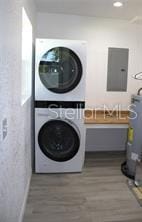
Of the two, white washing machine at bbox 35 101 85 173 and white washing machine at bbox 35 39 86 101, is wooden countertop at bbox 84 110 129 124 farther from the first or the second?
white washing machine at bbox 35 39 86 101

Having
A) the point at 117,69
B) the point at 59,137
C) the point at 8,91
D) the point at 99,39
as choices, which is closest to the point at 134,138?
the point at 59,137

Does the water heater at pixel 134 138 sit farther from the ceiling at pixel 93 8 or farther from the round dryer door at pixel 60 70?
the ceiling at pixel 93 8

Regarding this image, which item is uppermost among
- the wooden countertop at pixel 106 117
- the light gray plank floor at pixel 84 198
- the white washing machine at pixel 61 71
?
the white washing machine at pixel 61 71

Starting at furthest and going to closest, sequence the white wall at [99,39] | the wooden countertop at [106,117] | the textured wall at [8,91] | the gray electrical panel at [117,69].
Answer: the gray electrical panel at [117,69]
the white wall at [99,39]
the wooden countertop at [106,117]
the textured wall at [8,91]

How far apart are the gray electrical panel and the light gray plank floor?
1.44 meters

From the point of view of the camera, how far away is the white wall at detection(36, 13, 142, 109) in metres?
3.66

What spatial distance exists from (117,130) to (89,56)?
143 cm

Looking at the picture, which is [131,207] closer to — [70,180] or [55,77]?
[70,180]

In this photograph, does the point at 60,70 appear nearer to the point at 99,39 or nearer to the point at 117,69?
the point at 99,39

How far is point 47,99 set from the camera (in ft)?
9.99


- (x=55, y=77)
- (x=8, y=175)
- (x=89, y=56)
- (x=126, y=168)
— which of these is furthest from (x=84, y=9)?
(x=8, y=175)

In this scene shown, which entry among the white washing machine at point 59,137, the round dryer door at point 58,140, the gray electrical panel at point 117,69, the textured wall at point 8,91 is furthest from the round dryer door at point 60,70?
the textured wall at point 8,91

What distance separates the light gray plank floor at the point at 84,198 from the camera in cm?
229

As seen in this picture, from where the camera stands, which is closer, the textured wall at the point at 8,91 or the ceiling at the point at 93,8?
the textured wall at the point at 8,91
